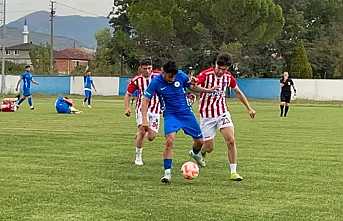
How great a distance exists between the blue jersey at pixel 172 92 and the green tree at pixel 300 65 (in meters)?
54.1

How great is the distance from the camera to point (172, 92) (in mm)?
11820

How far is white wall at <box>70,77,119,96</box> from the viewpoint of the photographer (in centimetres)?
6378

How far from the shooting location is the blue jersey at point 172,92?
11.8 m

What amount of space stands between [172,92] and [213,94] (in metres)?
0.86

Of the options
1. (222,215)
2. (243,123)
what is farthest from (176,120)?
(243,123)

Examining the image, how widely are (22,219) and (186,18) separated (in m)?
55.4

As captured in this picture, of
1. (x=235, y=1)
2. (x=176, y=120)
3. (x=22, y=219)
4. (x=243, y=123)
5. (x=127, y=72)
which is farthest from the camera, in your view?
(x=127, y=72)

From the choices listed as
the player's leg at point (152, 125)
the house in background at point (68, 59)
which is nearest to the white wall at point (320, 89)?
the player's leg at point (152, 125)

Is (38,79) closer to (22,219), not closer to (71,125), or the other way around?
(71,125)

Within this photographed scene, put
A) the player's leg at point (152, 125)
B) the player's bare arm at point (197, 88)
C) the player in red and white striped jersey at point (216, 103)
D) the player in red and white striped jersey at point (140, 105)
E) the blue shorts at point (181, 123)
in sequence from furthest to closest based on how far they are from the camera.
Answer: the player's leg at point (152, 125), the player in red and white striped jersey at point (140, 105), the player in red and white striped jersey at point (216, 103), the player's bare arm at point (197, 88), the blue shorts at point (181, 123)

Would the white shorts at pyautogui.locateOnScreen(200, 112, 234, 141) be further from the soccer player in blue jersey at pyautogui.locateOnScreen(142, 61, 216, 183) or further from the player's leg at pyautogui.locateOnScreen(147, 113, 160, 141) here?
the player's leg at pyautogui.locateOnScreen(147, 113, 160, 141)

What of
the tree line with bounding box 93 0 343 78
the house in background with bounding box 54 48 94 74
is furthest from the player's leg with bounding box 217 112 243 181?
the house in background with bounding box 54 48 94 74

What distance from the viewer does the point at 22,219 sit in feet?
27.8

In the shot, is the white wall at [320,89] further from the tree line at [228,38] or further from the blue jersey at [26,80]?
the blue jersey at [26,80]
